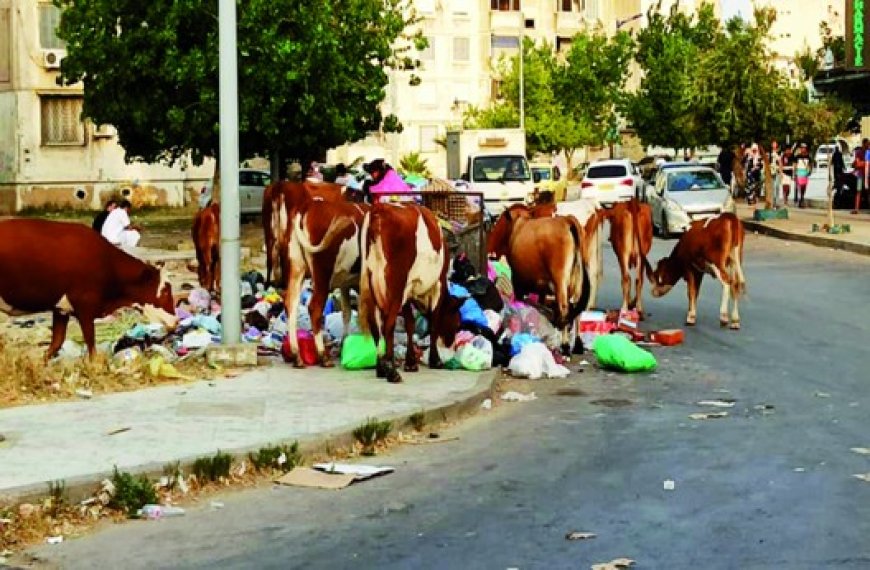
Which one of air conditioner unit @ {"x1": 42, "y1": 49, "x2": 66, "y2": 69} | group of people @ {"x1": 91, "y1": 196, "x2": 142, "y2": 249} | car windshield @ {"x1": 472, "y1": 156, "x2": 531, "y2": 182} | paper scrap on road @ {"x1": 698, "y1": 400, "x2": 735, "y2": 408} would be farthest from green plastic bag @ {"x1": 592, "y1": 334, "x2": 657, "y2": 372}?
air conditioner unit @ {"x1": 42, "y1": 49, "x2": 66, "y2": 69}

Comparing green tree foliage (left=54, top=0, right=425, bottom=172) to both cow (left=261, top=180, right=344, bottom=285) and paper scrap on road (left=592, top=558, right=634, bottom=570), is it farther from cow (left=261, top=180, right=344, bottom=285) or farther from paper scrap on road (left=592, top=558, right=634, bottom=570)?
paper scrap on road (left=592, top=558, right=634, bottom=570)

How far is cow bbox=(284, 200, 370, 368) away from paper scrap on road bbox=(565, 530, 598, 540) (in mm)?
6229

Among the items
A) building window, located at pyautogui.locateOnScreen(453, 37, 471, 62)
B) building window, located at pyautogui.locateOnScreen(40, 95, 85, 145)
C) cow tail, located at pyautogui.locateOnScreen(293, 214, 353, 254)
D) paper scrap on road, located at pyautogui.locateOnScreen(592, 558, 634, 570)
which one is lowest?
paper scrap on road, located at pyautogui.locateOnScreen(592, 558, 634, 570)

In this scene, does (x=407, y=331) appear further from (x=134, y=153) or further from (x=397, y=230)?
(x=134, y=153)

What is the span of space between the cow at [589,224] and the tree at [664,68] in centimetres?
4867

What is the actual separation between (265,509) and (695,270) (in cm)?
1025

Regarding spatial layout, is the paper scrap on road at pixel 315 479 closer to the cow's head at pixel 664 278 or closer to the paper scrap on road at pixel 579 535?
the paper scrap on road at pixel 579 535

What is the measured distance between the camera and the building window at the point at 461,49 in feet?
308

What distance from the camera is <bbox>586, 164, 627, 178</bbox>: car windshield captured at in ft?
164

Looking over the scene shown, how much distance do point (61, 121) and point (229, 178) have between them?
42.0m

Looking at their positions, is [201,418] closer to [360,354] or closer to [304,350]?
[360,354]

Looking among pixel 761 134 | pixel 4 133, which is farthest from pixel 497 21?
pixel 761 134

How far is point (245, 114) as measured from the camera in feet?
119

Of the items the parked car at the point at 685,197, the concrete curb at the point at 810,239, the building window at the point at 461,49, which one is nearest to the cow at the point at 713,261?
the concrete curb at the point at 810,239
